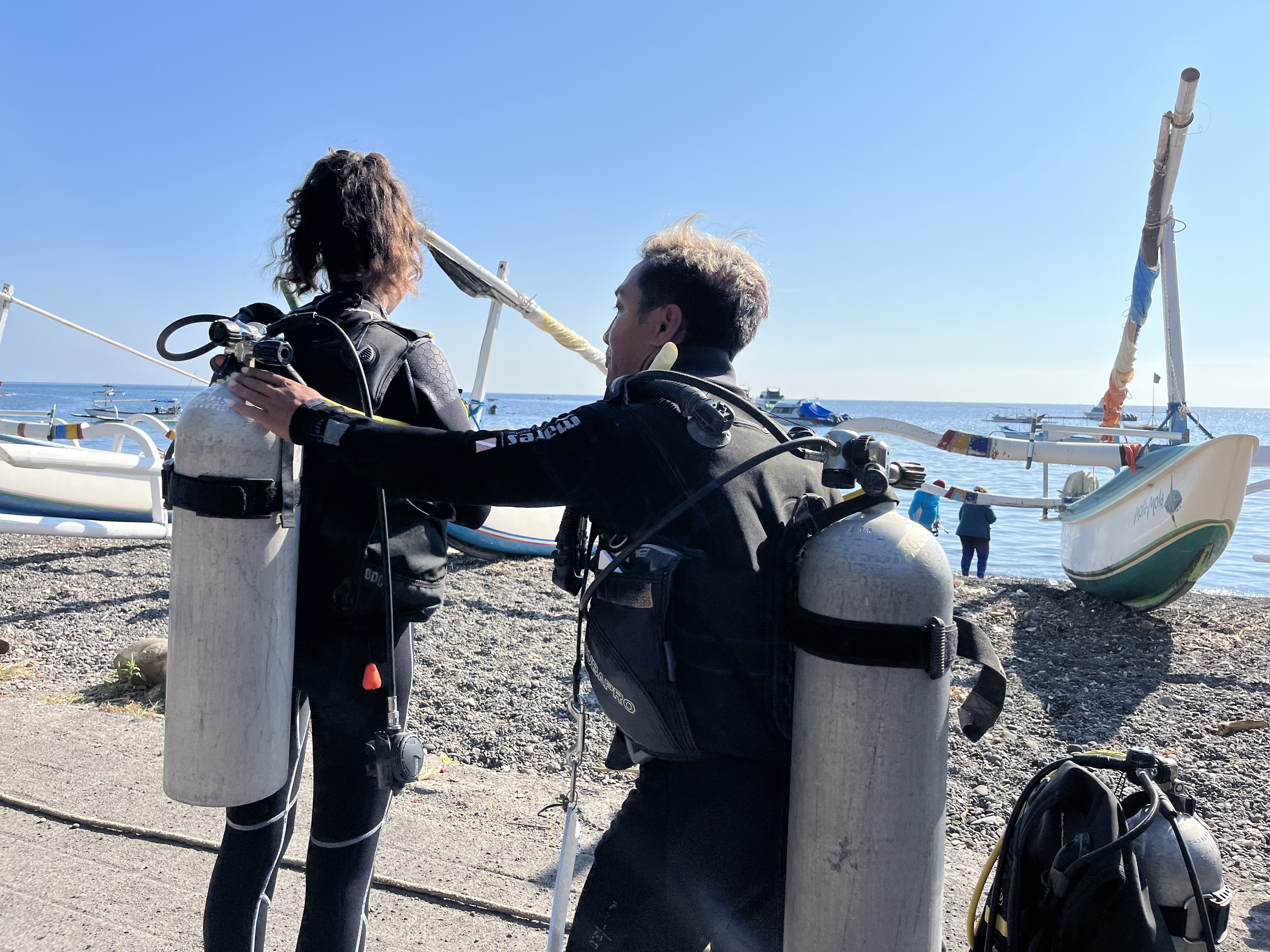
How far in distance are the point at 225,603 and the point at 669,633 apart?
0.92 m

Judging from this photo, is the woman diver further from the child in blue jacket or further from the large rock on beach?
the child in blue jacket

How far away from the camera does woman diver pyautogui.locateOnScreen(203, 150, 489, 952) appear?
5.70 feet

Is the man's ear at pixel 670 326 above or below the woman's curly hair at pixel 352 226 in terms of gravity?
below

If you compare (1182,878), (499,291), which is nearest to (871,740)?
(1182,878)

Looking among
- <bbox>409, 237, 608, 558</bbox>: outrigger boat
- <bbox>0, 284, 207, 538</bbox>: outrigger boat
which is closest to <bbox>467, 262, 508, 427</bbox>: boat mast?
<bbox>409, 237, 608, 558</bbox>: outrigger boat

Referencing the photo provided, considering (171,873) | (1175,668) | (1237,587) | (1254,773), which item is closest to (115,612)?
(171,873)

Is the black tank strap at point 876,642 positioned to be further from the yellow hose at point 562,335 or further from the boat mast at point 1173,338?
the boat mast at point 1173,338

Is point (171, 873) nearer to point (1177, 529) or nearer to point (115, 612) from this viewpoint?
point (115, 612)

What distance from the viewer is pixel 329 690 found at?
174 cm

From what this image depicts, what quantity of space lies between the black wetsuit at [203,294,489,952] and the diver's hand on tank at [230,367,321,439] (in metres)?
0.19

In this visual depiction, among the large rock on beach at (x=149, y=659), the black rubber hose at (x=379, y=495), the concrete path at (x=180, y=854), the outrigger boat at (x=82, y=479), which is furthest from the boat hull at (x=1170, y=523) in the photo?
the outrigger boat at (x=82, y=479)

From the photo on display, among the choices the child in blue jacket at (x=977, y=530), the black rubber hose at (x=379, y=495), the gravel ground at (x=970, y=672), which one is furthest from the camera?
the child in blue jacket at (x=977, y=530)

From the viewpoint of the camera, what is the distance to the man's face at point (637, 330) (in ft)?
5.33

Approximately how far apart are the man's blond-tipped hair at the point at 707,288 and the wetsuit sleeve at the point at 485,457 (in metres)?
0.37
